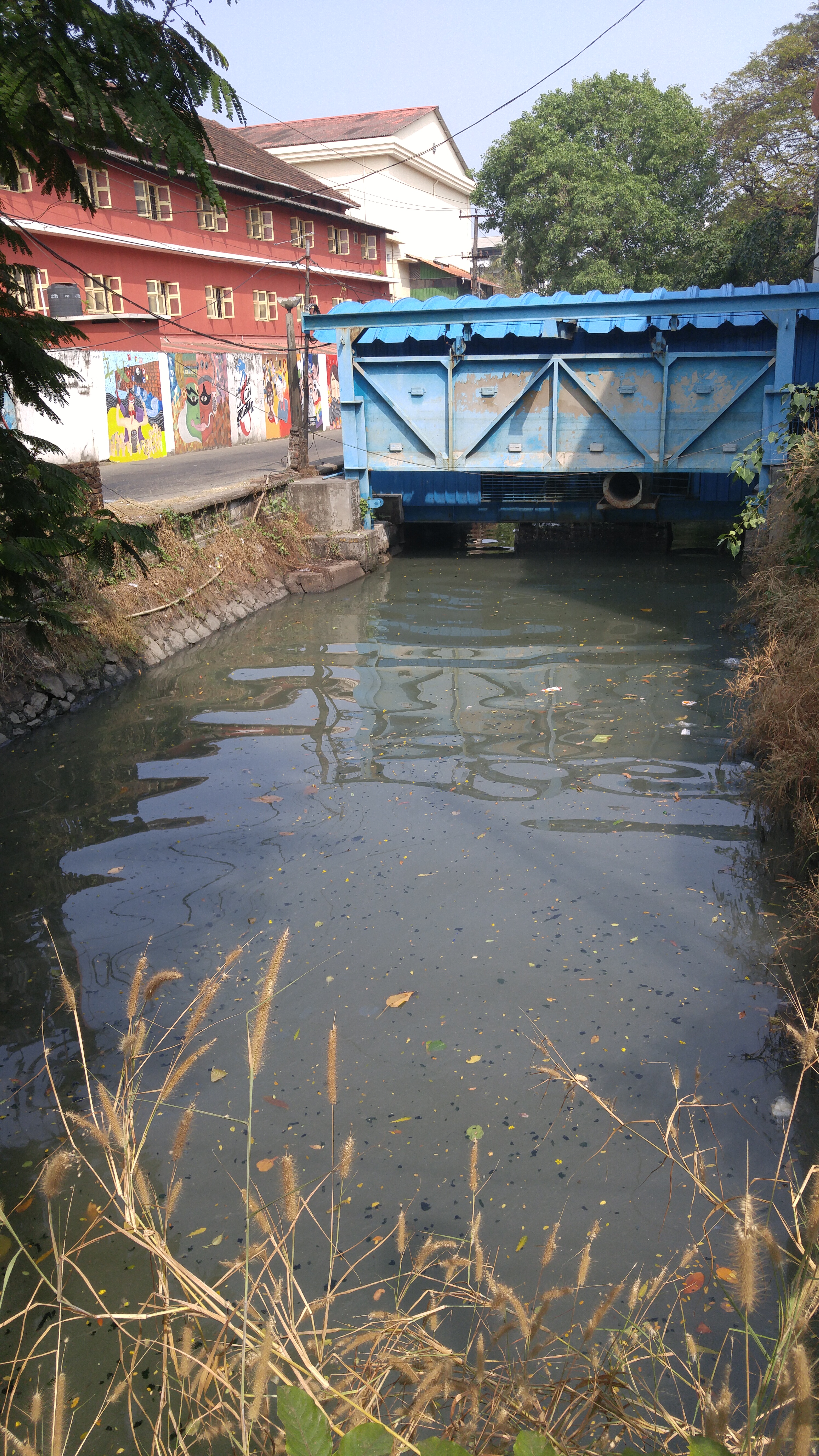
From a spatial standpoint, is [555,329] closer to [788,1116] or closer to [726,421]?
[726,421]

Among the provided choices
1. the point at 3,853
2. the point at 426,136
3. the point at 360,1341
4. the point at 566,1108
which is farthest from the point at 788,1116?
the point at 426,136

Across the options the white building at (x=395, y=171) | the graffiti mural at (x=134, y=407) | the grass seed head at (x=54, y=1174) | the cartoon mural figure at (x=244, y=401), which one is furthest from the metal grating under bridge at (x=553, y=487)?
the white building at (x=395, y=171)

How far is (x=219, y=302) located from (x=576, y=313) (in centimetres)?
2168

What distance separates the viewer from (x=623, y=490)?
14.9 meters

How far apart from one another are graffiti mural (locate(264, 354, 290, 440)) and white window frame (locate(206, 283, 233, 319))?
7.27 feet

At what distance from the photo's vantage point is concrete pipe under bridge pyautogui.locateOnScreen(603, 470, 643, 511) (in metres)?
14.5

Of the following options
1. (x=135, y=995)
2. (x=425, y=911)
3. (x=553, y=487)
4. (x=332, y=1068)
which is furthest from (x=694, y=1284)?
(x=553, y=487)

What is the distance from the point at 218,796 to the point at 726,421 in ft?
31.5

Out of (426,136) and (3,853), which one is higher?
(426,136)

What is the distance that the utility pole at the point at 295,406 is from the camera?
627 inches

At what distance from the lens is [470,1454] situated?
161 centimetres

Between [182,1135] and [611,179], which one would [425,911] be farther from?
[611,179]

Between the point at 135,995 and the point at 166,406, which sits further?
the point at 166,406

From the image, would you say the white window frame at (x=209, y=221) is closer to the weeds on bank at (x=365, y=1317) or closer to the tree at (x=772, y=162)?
the tree at (x=772, y=162)
